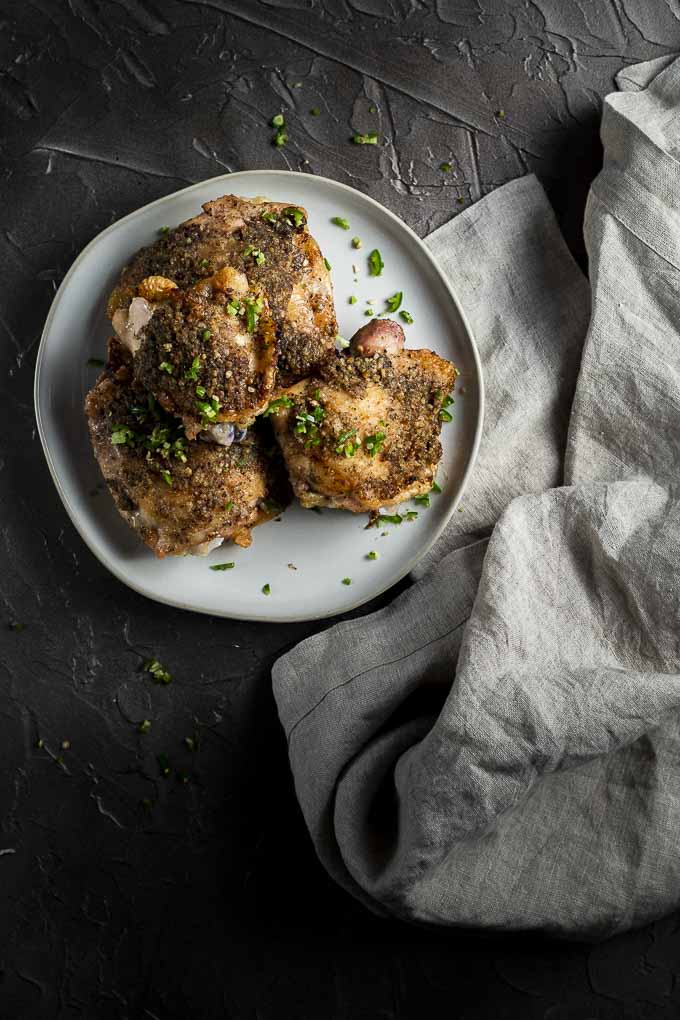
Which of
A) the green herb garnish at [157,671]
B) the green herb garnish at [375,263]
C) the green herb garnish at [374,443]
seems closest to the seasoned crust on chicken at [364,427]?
the green herb garnish at [374,443]

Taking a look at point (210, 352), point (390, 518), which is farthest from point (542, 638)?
point (210, 352)

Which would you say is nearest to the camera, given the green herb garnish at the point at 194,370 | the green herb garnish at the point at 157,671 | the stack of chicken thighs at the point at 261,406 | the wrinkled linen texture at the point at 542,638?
the green herb garnish at the point at 194,370

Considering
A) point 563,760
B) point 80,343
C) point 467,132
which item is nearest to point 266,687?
point 563,760

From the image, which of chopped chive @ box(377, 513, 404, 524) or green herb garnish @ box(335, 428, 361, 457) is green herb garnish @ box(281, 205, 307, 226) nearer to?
green herb garnish @ box(335, 428, 361, 457)

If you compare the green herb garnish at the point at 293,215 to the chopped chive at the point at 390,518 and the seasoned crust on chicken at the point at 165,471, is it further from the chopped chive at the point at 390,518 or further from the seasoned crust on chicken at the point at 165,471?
the chopped chive at the point at 390,518

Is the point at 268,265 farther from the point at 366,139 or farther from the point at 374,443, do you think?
the point at 366,139

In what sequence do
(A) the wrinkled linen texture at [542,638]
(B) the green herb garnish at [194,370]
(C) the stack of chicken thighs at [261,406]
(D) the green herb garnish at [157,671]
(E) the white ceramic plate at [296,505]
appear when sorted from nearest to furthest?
(B) the green herb garnish at [194,370]
(C) the stack of chicken thighs at [261,406]
(A) the wrinkled linen texture at [542,638]
(E) the white ceramic plate at [296,505]
(D) the green herb garnish at [157,671]

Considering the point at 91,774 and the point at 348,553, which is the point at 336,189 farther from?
the point at 91,774
